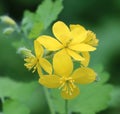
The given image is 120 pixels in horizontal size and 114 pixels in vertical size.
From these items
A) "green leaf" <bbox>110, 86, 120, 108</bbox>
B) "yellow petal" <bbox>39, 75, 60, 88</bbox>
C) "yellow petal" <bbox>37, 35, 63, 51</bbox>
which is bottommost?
"green leaf" <bbox>110, 86, 120, 108</bbox>

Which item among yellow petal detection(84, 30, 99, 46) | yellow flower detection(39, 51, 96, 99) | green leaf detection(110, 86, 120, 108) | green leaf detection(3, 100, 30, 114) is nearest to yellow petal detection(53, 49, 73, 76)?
yellow flower detection(39, 51, 96, 99)

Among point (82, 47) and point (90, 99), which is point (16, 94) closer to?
point (90, 99)

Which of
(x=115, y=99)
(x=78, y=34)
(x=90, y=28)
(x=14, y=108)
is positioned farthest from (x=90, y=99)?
(x=90, y=28)

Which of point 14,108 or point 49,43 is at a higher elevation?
point 49,43

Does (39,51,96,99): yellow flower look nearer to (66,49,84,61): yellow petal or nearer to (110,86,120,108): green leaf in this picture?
(66,49,84,61): yellow petal

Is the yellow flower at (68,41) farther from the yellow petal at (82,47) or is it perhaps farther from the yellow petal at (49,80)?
the yellow petal at (49,80)

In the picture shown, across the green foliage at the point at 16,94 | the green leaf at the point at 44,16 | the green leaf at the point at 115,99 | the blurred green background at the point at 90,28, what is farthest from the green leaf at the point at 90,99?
the blurred green background at the point at 90,28

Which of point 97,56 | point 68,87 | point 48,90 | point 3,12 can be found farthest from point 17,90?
point 3,12
